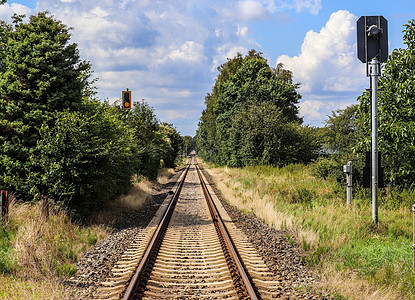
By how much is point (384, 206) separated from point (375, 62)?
5069mm

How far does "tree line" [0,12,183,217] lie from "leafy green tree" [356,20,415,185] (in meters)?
8.99

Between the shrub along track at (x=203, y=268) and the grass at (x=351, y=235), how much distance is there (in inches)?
18.6

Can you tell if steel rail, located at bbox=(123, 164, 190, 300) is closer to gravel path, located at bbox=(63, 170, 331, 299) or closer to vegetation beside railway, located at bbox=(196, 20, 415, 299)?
gravel path, located at bbox=(63, 170, 331, 299)

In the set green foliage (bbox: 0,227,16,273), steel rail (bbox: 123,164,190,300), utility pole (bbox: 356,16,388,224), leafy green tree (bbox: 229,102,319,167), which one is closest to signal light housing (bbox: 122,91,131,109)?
steel rail (bbox: 123,164,190,300)

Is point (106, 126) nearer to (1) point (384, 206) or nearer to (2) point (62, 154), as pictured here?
(2) point (62, 154)

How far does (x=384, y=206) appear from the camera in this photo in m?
11.3

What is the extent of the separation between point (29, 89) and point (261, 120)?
21.4 metres

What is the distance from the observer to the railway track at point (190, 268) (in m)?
5.35

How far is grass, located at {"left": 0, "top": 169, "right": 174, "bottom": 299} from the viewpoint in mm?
5301

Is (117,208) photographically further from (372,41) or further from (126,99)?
(372,41)

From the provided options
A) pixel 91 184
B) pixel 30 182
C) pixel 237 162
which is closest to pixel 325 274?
pixel 91 184

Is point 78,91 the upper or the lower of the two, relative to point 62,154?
upper

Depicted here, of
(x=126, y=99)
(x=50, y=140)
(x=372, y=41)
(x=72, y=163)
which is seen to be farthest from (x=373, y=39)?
(x=126, y=99)

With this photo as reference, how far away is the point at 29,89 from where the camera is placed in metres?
10.3
